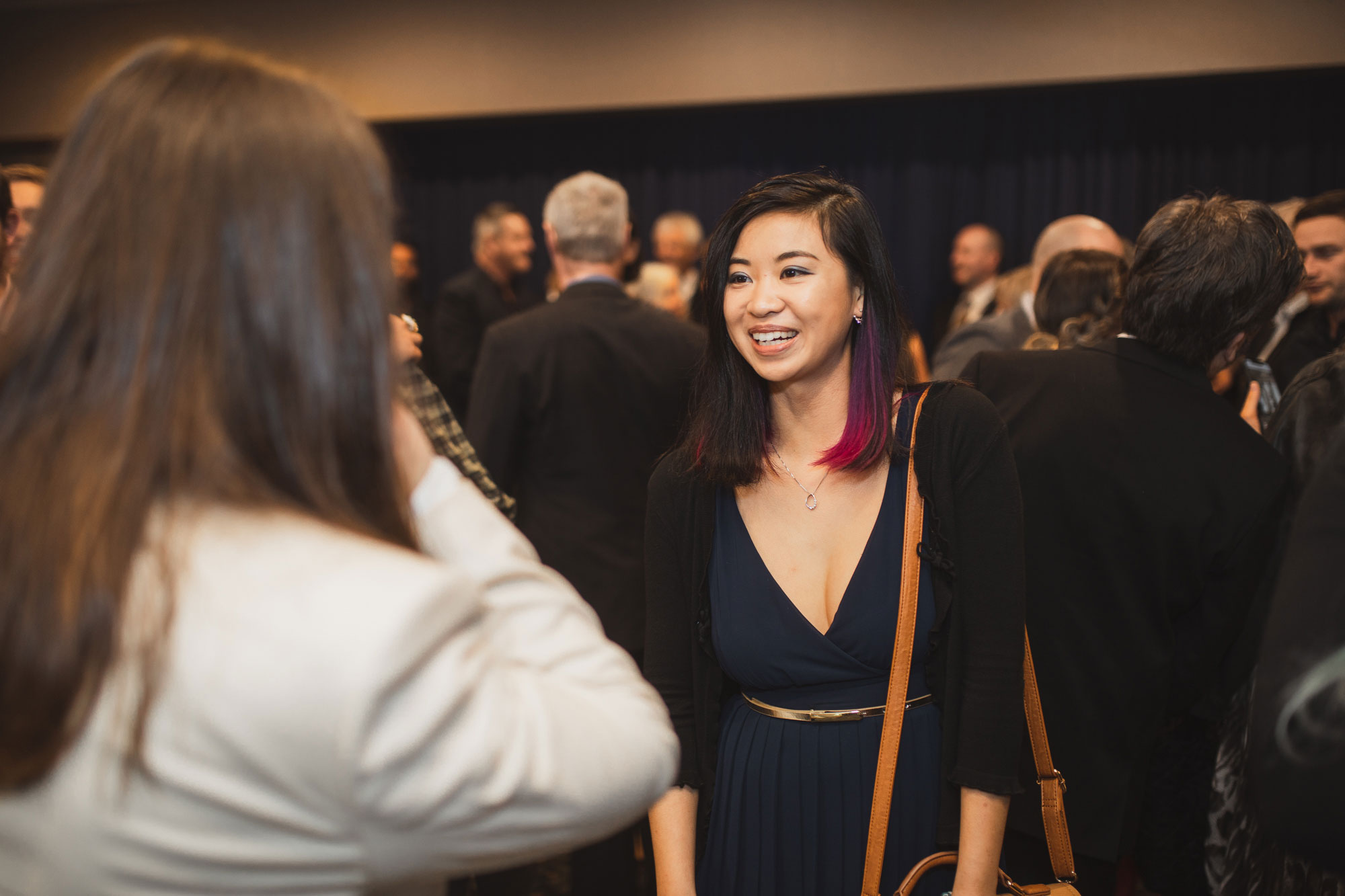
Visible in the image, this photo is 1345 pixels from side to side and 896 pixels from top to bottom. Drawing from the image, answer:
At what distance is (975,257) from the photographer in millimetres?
5684

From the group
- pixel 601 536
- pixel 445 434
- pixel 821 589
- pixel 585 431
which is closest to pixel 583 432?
pixel 585 431

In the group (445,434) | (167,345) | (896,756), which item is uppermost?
(167,345)

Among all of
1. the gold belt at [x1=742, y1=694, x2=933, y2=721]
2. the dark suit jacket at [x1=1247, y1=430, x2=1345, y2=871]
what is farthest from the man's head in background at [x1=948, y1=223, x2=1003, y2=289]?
the dark suit jacket at [x1=1247, y1=430, x2=1345, y2=871]

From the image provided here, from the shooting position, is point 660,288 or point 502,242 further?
point 502,242

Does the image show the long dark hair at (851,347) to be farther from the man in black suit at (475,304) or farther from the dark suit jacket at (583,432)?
the man in black suit at (475,304)

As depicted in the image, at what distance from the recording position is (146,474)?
0.64 metres

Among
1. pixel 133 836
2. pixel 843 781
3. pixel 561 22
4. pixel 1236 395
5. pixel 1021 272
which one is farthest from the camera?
pixel 561 22

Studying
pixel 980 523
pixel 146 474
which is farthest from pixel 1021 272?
pixel 146 474

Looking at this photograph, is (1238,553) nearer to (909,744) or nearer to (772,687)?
(909,744)

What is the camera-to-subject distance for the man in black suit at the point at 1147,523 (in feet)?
6.04

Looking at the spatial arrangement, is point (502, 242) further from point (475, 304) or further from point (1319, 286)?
point (1319, 286)

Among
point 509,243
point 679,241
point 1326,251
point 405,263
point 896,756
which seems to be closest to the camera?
point 896,756

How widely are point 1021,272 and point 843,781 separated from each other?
265cm

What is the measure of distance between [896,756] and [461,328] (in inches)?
156
